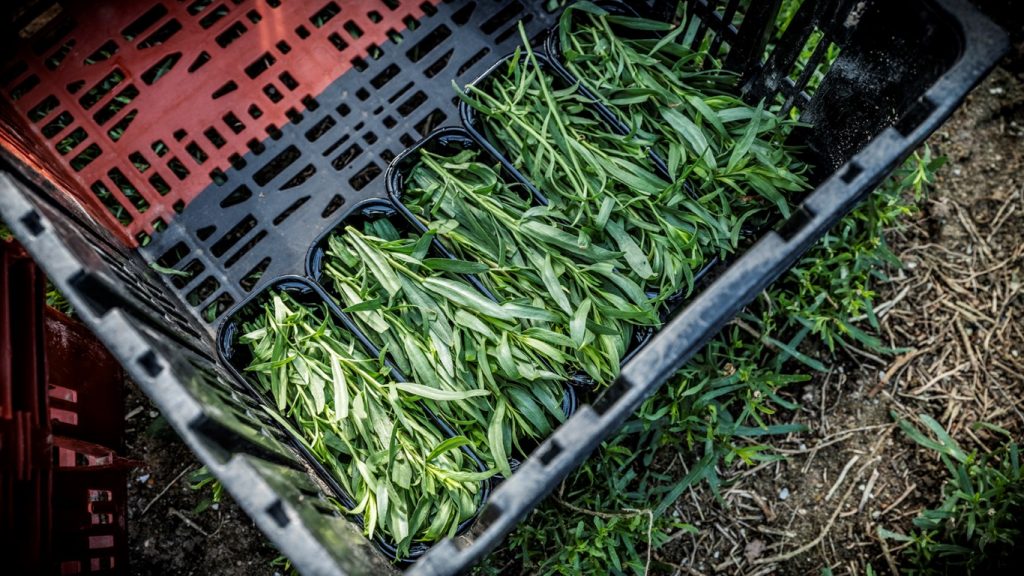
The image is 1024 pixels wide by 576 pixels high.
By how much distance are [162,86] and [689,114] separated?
4.51 ft

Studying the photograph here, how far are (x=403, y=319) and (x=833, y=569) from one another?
132 cm

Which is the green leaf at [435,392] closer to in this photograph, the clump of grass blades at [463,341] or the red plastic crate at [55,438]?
the clump of grass blades at [463,341]

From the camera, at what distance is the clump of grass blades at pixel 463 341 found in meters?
1.50

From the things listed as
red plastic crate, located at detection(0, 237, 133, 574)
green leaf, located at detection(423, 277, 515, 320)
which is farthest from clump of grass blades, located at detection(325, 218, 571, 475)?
red plastic crate, located at detection(0, 237, 133, 574)

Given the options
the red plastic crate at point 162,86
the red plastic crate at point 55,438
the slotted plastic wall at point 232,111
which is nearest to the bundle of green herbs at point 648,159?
the slotted plastic wall at point 232,111

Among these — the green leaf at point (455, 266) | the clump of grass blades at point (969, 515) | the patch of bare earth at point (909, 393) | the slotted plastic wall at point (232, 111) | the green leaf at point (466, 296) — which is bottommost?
the clump of grass blades at point (969, 515)

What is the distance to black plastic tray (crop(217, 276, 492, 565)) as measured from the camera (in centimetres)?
151

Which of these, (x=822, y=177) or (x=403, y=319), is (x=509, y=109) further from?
(x=822, y=177)

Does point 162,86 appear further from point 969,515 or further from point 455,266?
point 969,515

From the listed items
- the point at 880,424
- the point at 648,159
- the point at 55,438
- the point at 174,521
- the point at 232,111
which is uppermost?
the point at 232,111

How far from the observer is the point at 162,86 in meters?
1.87

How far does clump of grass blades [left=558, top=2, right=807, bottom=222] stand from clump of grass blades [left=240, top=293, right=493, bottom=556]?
0.81m

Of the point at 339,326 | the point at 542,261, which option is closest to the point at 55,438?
the point at 339,326

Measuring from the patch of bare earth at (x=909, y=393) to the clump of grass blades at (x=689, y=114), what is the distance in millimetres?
641
